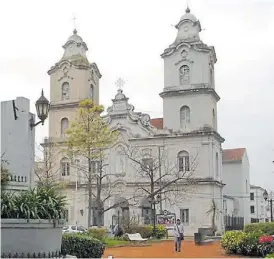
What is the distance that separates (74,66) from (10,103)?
41.1 metres

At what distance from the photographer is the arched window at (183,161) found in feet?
166

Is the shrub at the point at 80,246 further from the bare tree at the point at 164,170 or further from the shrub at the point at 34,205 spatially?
the bare tree at the point at 164,170

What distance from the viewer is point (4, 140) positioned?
1501 cm

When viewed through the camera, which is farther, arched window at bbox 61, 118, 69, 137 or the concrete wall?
arched window at bbox 61, 118, 69, 137

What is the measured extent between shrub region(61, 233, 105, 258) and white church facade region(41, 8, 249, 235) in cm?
3035

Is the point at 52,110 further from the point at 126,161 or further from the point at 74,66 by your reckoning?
the point at 126,161

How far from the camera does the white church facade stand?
49.7m

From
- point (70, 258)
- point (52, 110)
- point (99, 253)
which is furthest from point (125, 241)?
point (52, 110)

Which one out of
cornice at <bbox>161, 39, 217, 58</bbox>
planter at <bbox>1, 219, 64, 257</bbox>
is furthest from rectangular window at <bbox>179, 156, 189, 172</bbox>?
planter at <bbox>1, 219, 64, 257</bbox>

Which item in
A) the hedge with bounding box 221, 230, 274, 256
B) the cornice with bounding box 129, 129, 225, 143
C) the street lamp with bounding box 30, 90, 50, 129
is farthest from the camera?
the cornice with bounding box 129, 129, 225, 143

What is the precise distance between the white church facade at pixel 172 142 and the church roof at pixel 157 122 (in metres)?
0.06

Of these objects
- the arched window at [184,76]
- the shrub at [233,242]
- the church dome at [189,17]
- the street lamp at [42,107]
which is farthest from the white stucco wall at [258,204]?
the street lamp at [42,107]

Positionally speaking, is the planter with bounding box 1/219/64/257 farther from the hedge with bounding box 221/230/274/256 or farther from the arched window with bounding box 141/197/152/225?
the arched window with bounding box 141/197/152/225

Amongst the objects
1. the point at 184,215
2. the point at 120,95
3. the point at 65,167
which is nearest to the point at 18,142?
the point at 184,215
